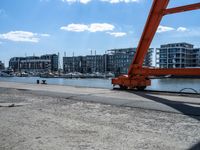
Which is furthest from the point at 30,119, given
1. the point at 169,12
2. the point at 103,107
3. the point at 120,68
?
the point at 120,68

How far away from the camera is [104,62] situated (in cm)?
17988

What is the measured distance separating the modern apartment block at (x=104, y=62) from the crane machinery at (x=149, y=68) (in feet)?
462

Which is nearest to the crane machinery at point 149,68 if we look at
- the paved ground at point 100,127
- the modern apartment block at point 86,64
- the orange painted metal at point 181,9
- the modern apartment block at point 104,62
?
the orange painted metal at point 181,9

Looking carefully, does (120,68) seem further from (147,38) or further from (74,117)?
(74,117)

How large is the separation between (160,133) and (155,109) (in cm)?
376

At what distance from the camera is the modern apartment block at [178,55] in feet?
506

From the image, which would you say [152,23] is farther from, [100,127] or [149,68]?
[100,127]

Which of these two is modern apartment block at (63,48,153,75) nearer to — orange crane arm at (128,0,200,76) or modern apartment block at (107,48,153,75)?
modern apartment block at (107,48,153,75)

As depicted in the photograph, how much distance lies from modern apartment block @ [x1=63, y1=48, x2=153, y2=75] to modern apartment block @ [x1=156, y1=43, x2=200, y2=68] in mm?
6637

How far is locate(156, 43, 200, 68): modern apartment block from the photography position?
154 m

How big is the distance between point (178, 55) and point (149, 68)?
13878 centimetres

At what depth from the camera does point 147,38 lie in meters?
20.9

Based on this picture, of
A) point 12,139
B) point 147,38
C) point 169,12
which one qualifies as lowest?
point 12,139

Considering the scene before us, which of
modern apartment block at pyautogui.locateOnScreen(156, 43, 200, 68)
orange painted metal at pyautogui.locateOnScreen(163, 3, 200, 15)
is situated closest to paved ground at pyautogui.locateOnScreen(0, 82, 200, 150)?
orange painted metal at pyautogui.locateOnScreen(163, 3, 200, 15)
